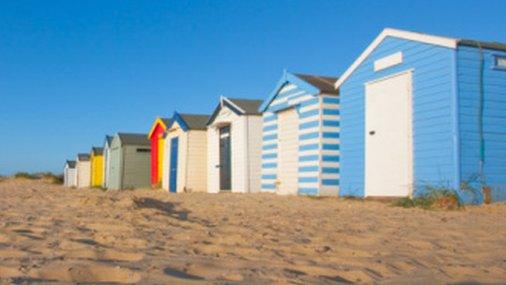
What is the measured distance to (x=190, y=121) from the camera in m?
20.9

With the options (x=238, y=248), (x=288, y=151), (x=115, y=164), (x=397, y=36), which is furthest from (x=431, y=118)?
(x=115, y=164)

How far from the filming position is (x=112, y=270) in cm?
306

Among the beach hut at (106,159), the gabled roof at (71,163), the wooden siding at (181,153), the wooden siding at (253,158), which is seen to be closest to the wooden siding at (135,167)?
the beach hut at (106,159)

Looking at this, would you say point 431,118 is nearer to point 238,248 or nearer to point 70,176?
point 238,248

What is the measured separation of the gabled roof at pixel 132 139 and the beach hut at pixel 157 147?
6.07 feet

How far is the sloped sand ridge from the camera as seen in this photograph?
10.2 ft

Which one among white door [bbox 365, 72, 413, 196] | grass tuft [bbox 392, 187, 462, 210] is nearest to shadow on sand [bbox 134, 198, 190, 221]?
grass tuft [bbox 392, 187, 462, 210]

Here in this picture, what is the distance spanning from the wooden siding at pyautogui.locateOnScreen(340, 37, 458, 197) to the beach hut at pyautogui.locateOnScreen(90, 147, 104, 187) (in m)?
25.3

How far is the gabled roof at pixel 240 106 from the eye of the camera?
1698cm

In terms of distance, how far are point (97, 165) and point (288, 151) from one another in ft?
76.8

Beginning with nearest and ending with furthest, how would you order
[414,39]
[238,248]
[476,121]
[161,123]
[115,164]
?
1. [238,248]
2. [476,121]
3. [414,39]
4. [161,123]
5. [115,164]

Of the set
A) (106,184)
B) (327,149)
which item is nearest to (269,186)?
(327,149)

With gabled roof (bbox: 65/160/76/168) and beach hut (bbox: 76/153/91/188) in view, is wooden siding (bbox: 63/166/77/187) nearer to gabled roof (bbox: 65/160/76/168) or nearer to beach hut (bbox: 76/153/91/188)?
gabled roof (bbox: 65/160/76/168)

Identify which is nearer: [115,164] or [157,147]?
[157,147]
